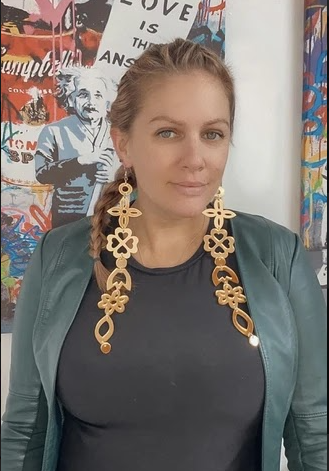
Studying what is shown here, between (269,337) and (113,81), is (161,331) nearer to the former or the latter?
(269,337)

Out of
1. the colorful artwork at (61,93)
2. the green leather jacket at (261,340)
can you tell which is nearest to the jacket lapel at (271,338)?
the green leather jacket at (261,340)

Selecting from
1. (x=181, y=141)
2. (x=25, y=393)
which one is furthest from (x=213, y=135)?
(x=25, y=393)

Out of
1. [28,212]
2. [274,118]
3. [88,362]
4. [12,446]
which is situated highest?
[274,118]

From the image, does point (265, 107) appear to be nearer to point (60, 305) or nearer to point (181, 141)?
point (181, 141)

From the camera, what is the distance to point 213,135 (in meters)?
0.91

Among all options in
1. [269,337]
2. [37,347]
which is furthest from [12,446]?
[269,337]

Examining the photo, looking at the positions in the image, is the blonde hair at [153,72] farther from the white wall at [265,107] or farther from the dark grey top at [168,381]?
the dark grey top at [168,381]

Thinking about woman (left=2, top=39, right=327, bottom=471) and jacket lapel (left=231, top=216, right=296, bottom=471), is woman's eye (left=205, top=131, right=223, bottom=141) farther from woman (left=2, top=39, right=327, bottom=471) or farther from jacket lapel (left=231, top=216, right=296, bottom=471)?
jacket lapel (left=231, top=216, right=296, bottom=471)

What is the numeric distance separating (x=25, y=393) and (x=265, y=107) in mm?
477

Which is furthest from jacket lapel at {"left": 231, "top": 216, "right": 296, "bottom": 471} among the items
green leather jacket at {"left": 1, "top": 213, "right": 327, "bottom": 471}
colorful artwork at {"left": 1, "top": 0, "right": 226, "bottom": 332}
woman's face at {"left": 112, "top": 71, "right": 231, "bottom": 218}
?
colorful artwork at {"left": 1, "top": 0, "right": 226, "bottom": 332}

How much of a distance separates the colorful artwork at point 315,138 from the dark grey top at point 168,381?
0.38 ft

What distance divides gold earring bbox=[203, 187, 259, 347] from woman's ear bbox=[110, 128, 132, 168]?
0.12 meters

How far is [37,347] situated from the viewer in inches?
37.6

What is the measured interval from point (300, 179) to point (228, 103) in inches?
5.4
